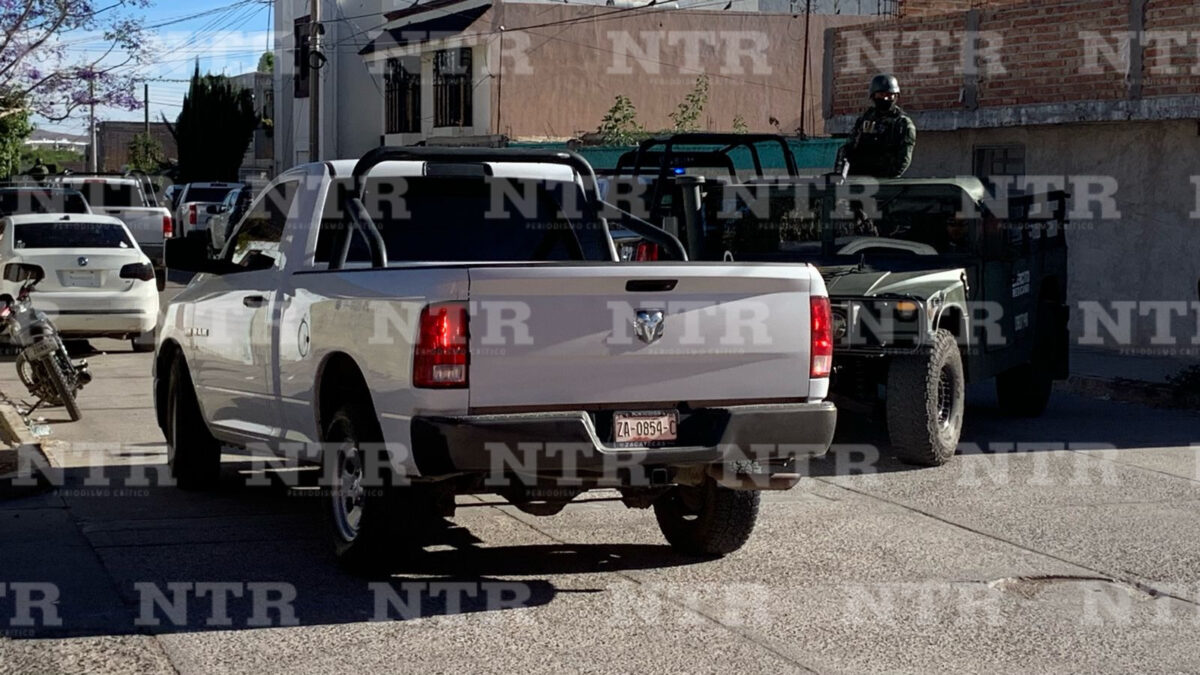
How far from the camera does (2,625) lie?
22.4 ft

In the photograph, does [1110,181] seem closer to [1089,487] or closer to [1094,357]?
[1094,357]

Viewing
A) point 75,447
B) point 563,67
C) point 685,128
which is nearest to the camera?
point 75,447

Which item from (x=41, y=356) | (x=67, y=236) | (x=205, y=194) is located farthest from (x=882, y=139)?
(x=205, y=194)

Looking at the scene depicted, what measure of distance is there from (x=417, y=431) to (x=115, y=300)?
1261 centimetres

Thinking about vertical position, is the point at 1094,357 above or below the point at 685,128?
below

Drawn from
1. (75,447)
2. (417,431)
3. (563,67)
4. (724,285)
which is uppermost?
(563,67)

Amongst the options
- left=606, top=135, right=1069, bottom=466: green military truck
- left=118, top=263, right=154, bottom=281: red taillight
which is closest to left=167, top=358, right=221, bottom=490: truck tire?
left=606, top=135, right=1069, bottom=466: green military truck

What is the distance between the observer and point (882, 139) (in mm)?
13414

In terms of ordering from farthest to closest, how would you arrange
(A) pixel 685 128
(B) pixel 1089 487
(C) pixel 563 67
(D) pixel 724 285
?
(C) pixel 563 67
(A) pixel 685 128
(B) pixel 1089 487
(D) pixel 724 285

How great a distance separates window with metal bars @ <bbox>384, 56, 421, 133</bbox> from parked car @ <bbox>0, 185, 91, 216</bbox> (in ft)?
80.5

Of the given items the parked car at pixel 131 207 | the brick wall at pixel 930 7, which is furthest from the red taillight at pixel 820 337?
the parked car at pixel 131 207

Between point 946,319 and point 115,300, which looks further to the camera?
point 115,300

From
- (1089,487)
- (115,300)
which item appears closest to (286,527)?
(1089,487)

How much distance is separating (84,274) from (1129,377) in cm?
1117
